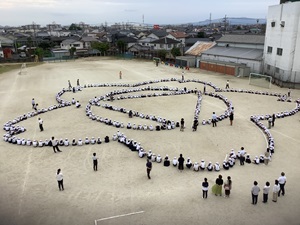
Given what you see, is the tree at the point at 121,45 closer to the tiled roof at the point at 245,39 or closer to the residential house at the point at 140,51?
the residential house at the point at 140,51

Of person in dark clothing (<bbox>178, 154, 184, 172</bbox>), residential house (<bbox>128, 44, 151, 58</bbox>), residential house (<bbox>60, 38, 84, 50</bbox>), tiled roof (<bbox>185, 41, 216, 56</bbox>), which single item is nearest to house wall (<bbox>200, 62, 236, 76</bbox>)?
tiled roof (<bbox>185, 41, 216, 56</bbox>)

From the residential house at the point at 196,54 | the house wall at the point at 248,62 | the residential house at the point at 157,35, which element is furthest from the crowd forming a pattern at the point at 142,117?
the residential house at the point at 157,35

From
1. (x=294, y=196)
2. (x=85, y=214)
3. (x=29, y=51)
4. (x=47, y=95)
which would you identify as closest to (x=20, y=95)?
(x=47, y=95)

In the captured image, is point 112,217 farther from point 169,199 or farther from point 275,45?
point 275,45

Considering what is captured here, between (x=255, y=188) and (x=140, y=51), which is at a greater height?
(x=140, y=51)

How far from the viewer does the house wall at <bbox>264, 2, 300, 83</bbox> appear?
37737 millimetres

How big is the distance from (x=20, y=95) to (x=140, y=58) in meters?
41.6

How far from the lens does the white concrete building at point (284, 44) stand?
124 ft

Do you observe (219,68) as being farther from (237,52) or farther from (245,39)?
(245,39)

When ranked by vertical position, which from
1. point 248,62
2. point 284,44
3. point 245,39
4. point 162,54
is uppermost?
point 245,39

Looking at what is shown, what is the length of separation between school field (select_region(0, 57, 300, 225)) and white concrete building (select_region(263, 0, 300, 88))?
10592 mm

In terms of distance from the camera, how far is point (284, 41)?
130 feet

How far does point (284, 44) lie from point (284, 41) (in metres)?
0.45

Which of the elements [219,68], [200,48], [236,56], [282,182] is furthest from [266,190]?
[200,48]
